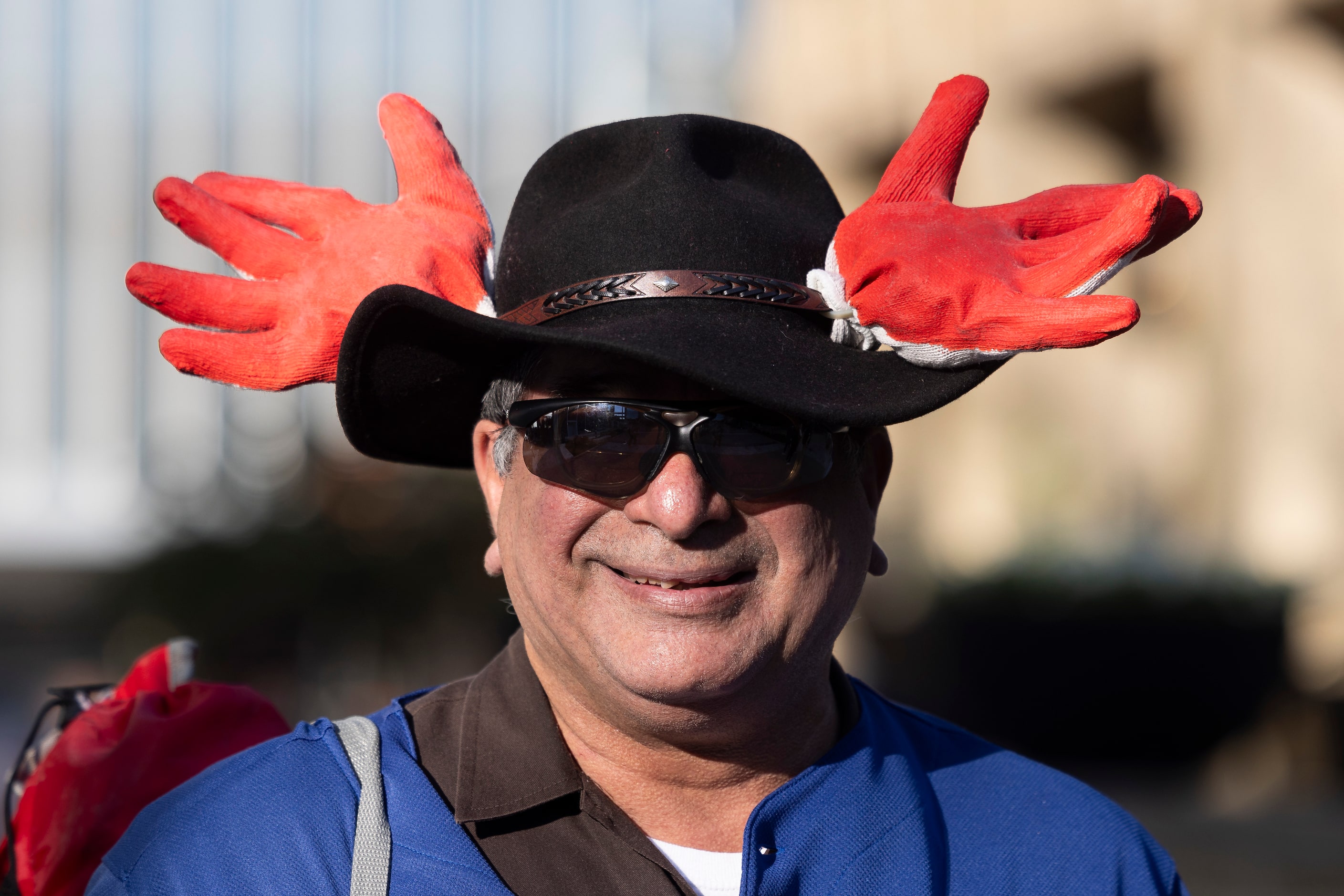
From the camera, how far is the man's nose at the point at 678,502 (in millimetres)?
1779

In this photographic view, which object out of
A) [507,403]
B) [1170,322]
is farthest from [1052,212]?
[1170,322]

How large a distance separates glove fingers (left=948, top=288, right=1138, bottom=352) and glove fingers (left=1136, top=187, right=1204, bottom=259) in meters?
0.23

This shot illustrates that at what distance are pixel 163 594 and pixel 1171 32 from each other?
12.2 meters

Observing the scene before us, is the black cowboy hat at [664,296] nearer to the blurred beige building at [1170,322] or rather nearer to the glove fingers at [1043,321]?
the glove fingers at [1043,321]

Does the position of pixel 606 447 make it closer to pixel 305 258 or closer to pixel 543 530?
pixel 543 530

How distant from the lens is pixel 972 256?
183cm

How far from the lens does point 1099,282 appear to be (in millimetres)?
1793

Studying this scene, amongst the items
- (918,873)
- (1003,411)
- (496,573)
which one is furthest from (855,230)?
(1003,411)

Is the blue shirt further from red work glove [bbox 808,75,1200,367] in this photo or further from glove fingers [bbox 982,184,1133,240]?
glove fingers [bbox 982,184,1133,240]

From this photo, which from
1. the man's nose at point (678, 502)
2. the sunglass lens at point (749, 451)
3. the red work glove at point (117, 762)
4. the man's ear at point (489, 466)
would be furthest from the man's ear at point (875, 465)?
the red work glove at point (117, 762)

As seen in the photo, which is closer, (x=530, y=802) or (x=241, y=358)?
(x=530, y=802)

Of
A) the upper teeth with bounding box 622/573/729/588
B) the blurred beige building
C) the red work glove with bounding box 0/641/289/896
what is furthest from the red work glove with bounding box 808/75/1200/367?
the blurred beige building

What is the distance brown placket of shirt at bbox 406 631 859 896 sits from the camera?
175cm

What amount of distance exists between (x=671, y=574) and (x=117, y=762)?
104cm
